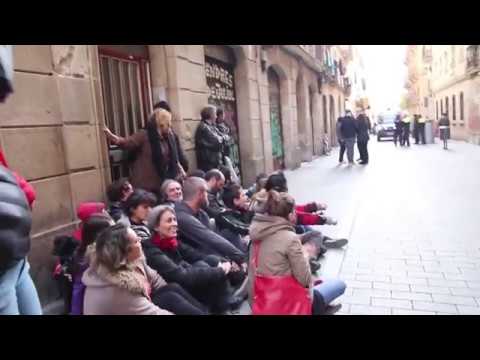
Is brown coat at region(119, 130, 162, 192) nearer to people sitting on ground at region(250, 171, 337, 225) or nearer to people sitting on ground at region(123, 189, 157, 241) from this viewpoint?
people sitting on ground at region(250, 171, 337, 225)

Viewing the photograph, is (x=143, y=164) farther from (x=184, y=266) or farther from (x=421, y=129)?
(x=421, y=129)

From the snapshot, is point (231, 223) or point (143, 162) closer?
point (231, 223)

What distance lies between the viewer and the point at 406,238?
18.6 feet

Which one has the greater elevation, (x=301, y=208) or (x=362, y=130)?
(x=362, y=130)

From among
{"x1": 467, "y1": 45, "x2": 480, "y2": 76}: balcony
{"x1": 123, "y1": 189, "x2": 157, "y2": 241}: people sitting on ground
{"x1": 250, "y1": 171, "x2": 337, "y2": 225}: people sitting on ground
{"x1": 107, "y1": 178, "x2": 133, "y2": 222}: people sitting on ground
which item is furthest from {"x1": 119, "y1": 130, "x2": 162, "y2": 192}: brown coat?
{"x1": 467, "y1": 45, "x2": 480, "y2": 76}: balcony

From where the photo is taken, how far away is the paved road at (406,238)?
12.7 feet

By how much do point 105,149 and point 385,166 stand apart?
10.3m

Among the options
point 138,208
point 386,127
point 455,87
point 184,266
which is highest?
point 455,87

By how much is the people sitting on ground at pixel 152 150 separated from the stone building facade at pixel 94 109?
0.28m

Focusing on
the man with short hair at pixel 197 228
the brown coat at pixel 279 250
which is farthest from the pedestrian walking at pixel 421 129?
the brown coat at pixel 279 250

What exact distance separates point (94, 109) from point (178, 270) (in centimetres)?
227

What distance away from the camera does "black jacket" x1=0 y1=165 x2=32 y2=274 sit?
1312mm

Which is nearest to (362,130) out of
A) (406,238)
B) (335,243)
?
(406,238)

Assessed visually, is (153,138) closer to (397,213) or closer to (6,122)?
(6,122)
